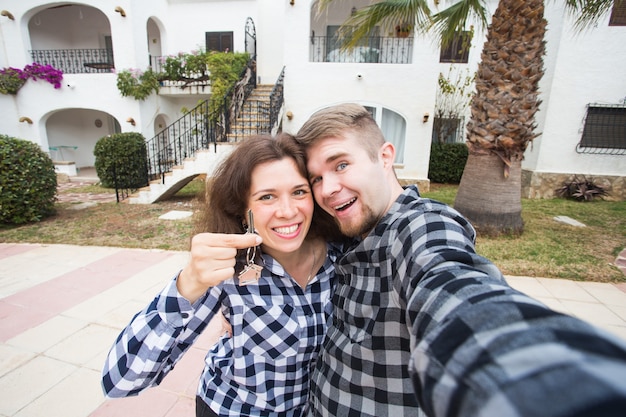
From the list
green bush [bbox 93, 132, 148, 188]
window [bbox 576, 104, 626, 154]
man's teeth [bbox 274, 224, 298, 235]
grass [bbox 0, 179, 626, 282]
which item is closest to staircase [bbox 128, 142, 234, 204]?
grass [bbox 0, 179, 626, 282]

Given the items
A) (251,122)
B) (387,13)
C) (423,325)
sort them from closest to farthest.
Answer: (423,325)
(387,13)
(251,122)

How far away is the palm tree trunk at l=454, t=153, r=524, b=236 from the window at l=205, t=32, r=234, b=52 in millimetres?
11828

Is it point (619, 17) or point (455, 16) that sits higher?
point (619, 17)

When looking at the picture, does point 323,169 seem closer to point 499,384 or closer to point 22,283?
point 499,384

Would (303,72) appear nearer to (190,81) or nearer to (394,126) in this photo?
(394,126)

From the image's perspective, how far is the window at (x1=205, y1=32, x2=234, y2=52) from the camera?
44.4ft

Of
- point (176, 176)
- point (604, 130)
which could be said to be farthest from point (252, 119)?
point (604, 130)

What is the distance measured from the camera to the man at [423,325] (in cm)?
36

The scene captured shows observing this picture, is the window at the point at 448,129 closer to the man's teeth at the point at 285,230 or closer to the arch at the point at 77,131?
the man's teeth at the point at 285,230

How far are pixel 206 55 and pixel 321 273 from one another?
1298cm

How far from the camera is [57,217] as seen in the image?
7520 mm

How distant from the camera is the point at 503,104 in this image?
5422 millimetres

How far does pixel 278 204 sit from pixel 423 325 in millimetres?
882

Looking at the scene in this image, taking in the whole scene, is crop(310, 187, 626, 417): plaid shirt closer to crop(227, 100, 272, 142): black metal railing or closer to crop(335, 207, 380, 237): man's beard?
crop(335, 207, 380, 237): man's beard
